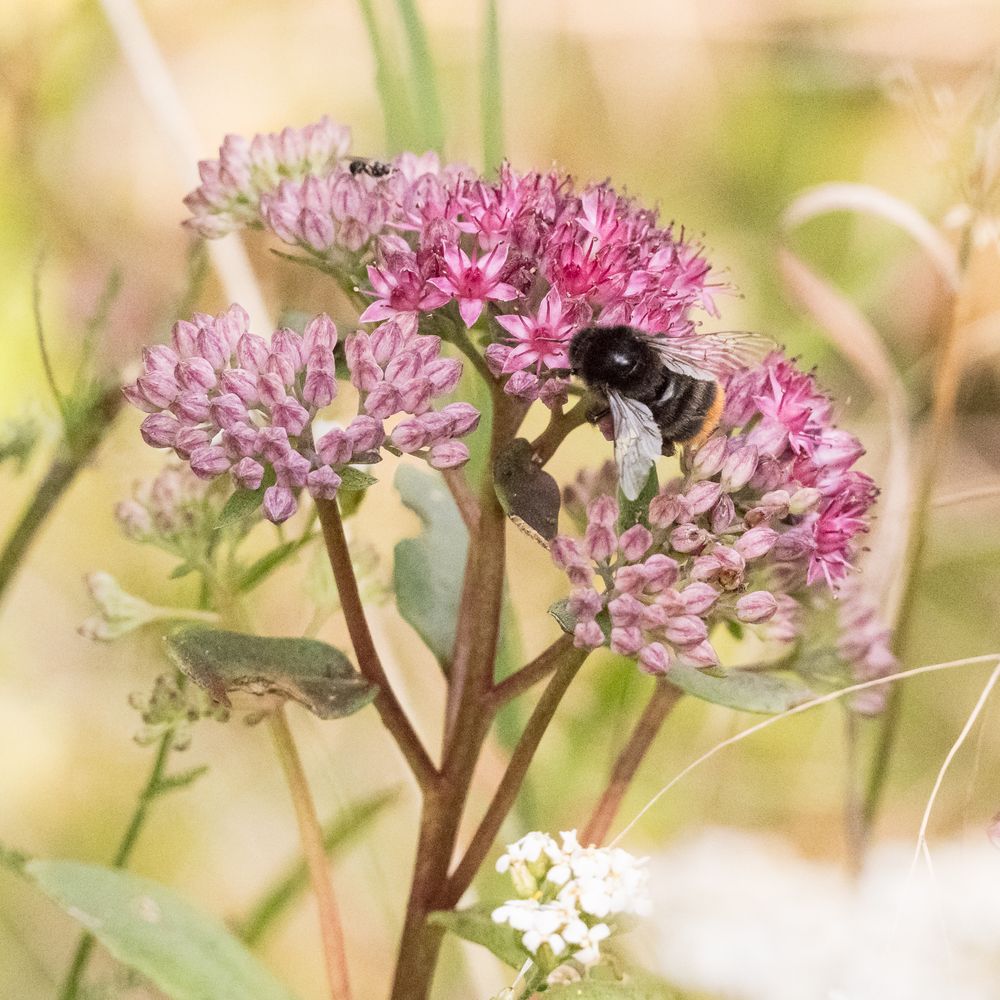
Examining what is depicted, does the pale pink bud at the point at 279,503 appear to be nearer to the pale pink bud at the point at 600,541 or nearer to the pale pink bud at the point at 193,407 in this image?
the pale pink bud at the point at 193,407

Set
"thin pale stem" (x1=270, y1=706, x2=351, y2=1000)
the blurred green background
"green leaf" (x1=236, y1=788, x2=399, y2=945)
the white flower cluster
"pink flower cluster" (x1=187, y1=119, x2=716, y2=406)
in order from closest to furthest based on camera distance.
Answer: the white flower cluster, "pink flower cluster" (x1=187, y1=119, x2=716, y2=406), "thin pale stem" (x1=270, y1=706, x2=351, y2=1000), "green leaf" (x1=236, y1=788, x2=399, y2=945), the blurred green background

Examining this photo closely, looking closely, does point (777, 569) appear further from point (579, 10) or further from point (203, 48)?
point (203, 48)

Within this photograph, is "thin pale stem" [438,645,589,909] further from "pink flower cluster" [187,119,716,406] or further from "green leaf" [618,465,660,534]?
"pink flower cluster" [187,119,716,406]

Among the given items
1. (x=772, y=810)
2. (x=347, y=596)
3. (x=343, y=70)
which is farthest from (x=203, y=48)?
(x=772, y=810)

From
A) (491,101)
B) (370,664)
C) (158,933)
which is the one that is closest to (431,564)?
(370,664)

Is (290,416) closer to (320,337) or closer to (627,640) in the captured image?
(320,337)

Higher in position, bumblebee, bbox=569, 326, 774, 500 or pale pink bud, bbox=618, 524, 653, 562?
bumblebee, bbox=569, 326, 774, 500

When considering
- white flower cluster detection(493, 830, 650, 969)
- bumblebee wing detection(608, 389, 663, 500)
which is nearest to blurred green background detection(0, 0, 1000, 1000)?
white flower cluster detection(493, 830, 650, 969)
